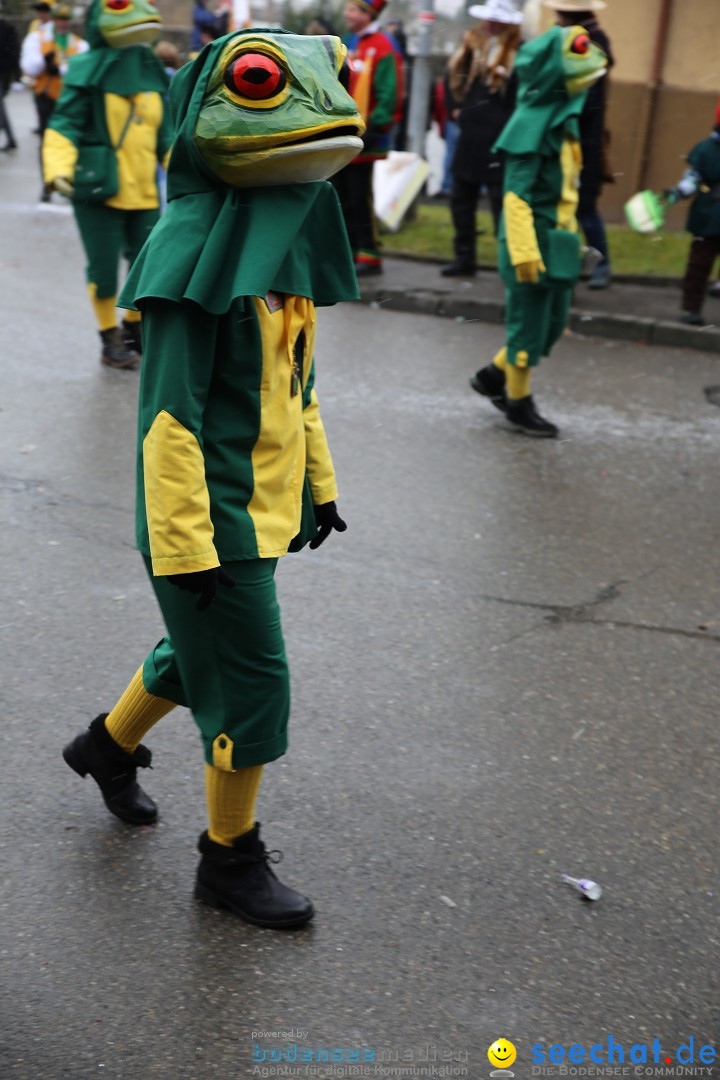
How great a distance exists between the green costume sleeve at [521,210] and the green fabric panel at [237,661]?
4011mm

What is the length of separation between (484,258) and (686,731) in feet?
25.9

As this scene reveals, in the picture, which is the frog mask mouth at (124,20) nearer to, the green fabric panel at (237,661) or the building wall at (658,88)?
the green fabric panel at (237,661)

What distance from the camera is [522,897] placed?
3314 millimetres

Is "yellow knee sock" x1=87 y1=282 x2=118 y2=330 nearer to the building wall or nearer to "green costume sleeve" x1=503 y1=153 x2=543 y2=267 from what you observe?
"green costume sleeve" x1=503 y1=153 x2=543 y2=267

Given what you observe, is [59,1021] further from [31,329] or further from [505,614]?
[31,329]

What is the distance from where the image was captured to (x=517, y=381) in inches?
279

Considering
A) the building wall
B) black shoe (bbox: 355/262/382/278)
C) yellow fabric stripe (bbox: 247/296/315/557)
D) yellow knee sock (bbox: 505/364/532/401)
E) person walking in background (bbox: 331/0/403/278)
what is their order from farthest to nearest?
the building wall
black shoe (bbox: 355/262/382/278)
person walking in background (bbox: 331/0/403/278)
yellow knee sock (bbox: 505/364/532/401)
yellow fabric stripe (bbox: 247/296/315/557)

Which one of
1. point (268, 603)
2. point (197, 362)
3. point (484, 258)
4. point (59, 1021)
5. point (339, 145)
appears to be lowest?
point (484, 258)

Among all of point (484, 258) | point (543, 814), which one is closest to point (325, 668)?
point (543, 814)

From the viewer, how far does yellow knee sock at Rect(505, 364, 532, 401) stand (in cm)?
704

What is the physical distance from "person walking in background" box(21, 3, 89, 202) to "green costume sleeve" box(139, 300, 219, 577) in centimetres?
1103

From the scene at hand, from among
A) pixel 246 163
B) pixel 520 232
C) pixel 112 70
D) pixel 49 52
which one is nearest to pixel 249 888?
pixel 246 163

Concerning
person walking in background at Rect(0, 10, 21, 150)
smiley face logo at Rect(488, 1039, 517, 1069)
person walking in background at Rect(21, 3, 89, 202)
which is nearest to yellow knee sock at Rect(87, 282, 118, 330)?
person walking in background at Rect(21, 3, 89, 202)

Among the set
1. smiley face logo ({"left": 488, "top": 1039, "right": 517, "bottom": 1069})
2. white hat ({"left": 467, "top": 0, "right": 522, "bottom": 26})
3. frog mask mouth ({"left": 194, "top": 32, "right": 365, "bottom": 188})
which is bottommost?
smiley face logo ({"left": 488, "top": 1039, "right": 517, "bottom": 1069})
